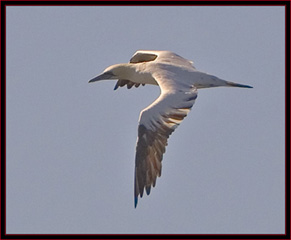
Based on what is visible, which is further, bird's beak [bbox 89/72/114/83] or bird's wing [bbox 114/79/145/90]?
bird's wing [bbox 114/79/145/90]

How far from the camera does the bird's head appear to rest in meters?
22.1

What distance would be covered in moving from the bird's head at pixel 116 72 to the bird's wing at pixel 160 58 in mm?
660

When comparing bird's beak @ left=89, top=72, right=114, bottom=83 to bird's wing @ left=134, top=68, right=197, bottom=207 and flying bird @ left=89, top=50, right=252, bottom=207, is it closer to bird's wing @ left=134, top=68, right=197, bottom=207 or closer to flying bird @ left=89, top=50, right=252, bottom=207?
flying bird @ left=89, top=50, right=252, bottom=207

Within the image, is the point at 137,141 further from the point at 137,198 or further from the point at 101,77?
the point at 101,77

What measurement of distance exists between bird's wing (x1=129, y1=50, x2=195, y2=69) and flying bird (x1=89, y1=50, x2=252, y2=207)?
20 millimetres

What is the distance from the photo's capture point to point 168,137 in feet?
62.7

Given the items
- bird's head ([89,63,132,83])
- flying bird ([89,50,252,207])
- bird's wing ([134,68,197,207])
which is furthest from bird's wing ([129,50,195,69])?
bird's wing ([134,68,197,207])

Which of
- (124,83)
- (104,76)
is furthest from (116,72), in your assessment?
(124,83)

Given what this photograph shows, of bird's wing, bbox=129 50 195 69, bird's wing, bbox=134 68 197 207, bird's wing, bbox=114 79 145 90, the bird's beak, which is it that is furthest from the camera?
bird's wing, bbox=114 79 145 90

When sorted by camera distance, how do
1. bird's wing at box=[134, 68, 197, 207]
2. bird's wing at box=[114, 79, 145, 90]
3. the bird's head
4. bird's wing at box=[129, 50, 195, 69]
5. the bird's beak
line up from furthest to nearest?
bird's wing at box=[114, 79, 145, 90] < the bird's beak < the bird's head < bird's wing at box=[129, 50, 195, 69] < bird's wing at box=[134, 68, 197, 207]

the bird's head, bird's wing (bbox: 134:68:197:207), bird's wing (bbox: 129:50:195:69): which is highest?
bird's wing (bbox: 129:50:195:69)

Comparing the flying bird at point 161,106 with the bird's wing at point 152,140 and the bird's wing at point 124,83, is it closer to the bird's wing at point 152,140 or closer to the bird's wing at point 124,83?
the bird's wing at point 152,140

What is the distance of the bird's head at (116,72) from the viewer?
2212 cm

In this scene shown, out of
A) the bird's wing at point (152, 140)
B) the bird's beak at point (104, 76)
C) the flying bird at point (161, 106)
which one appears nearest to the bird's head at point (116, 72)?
the bird's beak at point (104, 76)
